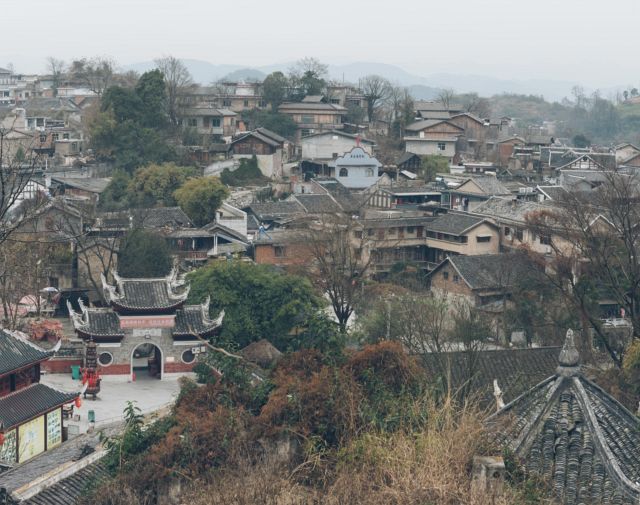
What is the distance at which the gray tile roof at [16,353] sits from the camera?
71.9 feet

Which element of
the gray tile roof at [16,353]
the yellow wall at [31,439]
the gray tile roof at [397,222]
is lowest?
the yellow wall at [31,439]

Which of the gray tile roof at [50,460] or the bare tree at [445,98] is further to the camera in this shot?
the bare tree at [445,98]

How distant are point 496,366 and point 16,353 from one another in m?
10.1

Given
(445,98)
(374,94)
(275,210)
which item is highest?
(374,94)

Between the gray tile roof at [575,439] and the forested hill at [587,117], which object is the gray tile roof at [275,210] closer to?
the gray tile roof at [575,439]

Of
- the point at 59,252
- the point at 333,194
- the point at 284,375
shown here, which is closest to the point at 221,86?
the point at 333,194

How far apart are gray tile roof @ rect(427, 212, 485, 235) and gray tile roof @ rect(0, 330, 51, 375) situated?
870 inches

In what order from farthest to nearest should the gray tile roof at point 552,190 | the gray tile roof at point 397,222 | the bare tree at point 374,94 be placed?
1. the bare tree at point 374,94
2. the gray tile roof at point 552,190
3. the gray tile roof at point 397,222

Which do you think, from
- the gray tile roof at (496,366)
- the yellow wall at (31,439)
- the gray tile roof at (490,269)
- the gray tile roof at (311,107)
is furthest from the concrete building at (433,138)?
the yellow wall at (31,439)

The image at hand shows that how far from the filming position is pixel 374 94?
227 ft

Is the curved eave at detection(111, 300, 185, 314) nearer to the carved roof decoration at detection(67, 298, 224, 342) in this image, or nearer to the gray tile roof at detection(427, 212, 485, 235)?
the carved roof decoration at detection(67, 298, 224, 342)

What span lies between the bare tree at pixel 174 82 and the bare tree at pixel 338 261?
19.8 metres

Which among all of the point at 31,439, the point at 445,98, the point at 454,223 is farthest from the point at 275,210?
the point at 445,98

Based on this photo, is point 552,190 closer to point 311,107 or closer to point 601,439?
point 311,107
